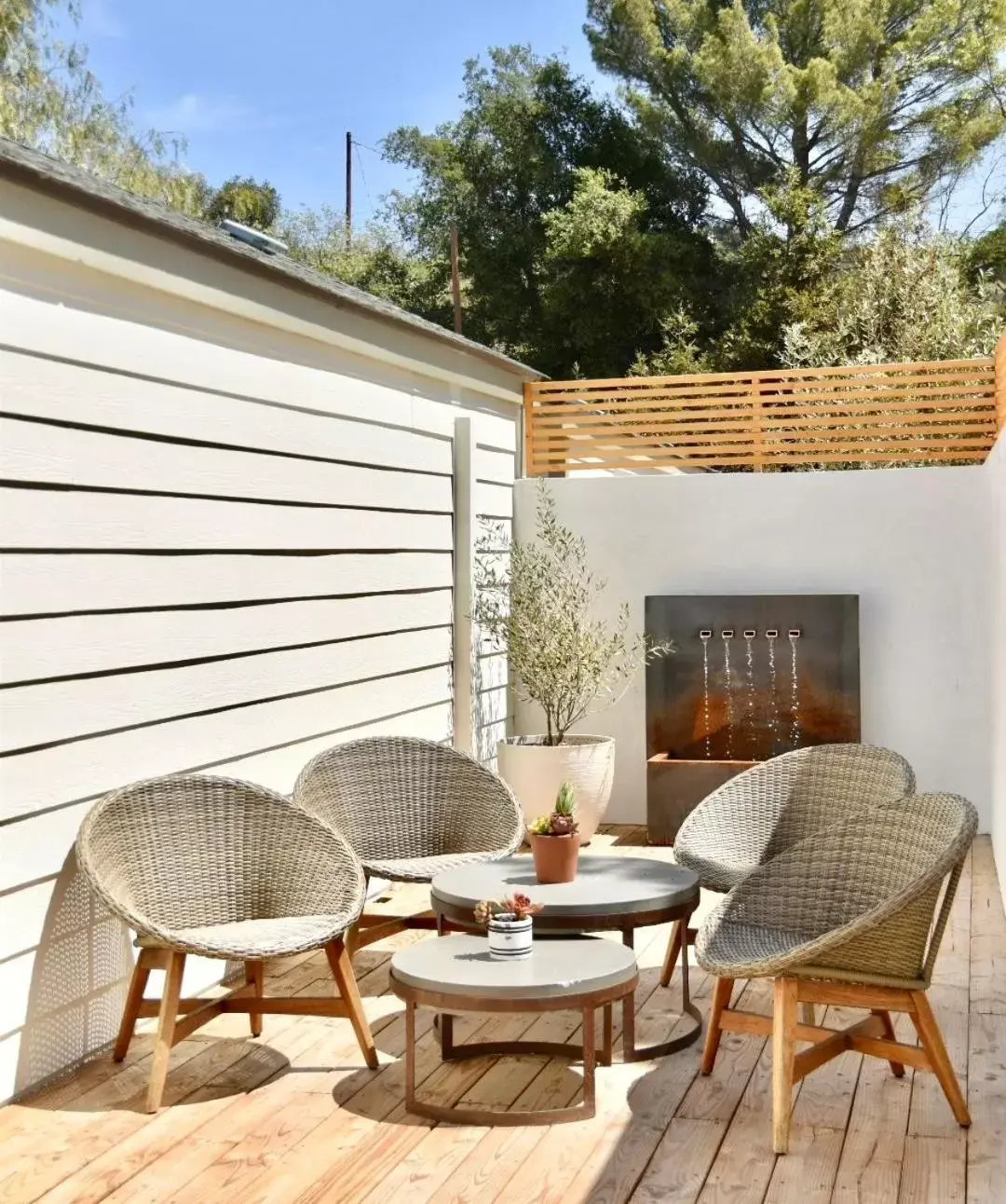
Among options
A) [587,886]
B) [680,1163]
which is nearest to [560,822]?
[587,886]

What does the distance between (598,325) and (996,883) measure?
16.1 meters

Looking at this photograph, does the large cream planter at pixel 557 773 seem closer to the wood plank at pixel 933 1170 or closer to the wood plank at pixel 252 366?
the wood plank at pixel 252 366

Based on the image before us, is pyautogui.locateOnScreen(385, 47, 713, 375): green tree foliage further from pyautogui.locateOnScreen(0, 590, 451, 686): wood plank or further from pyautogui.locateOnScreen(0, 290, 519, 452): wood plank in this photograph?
pyautogui.locateOnScreen(0, 590, 451, 686): wood plank

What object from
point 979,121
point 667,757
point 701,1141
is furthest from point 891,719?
point 979,121

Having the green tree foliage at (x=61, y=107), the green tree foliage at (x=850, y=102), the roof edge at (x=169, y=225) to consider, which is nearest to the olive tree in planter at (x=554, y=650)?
the roof edge at (x=169, y=225)

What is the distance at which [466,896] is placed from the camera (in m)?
4.47

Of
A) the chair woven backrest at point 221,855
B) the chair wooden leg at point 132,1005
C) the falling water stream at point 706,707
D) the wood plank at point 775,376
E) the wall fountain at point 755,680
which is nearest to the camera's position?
the chair wooden leg at point 132,1005

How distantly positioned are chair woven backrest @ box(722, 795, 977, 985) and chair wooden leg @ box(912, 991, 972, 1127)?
0.26 ft

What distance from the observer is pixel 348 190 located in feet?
98.7

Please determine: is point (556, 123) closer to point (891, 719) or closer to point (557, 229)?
point (557, 229)

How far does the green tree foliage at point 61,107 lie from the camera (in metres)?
21.7

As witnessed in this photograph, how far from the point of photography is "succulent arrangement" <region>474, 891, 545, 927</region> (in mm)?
4023

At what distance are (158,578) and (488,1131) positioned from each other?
211 centimetres

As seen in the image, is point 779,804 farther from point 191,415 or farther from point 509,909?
point 191,415
